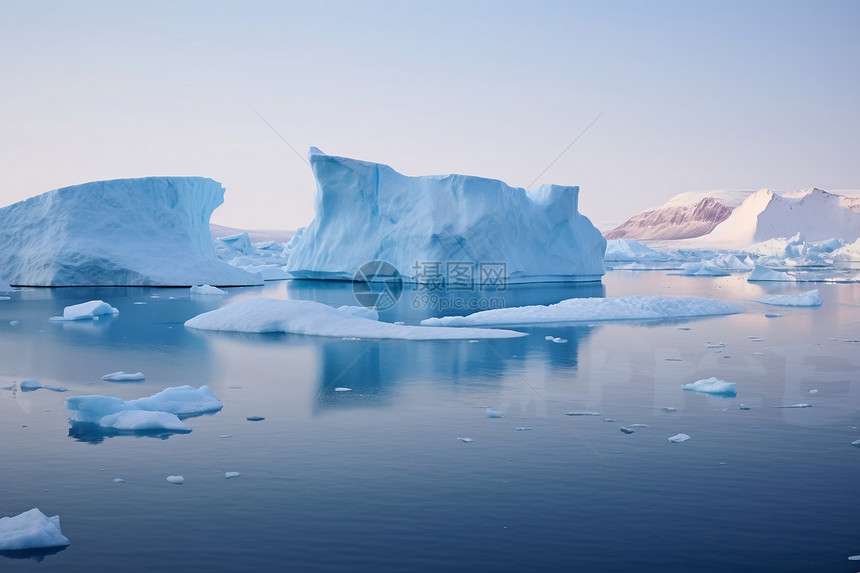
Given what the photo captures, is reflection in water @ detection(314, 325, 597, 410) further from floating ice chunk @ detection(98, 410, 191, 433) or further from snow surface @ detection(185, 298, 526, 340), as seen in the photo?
floating ice chunk @ detection(98, 410, 191, 433)

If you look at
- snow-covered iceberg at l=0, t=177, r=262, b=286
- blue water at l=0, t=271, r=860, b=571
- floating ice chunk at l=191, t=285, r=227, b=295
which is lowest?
blue water at l=0, t=271, r=860, b=571

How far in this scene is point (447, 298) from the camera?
18.8 m

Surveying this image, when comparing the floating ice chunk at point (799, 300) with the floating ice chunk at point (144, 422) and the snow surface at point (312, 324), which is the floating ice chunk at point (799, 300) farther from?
the floating ice chunk at point (144, 422)

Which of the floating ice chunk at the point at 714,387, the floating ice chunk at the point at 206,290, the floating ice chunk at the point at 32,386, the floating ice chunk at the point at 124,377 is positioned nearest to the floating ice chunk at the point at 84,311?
the floating ice chunk at the point at 206,290

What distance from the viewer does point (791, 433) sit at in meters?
5.16

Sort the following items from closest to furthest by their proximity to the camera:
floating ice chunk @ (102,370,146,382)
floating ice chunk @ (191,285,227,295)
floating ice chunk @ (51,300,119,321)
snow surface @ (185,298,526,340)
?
floating ice chunk @ (102,370,146,382) → snow surface @ (185,298,526,340) → floating ice chunk @ (51,300,119,321) → floating ice chunk @ (191,285,227,295)

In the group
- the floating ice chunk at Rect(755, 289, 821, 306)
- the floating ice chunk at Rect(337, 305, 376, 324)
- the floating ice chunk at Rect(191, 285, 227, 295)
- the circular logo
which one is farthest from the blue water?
the circular logo

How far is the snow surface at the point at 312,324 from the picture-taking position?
34.0ft

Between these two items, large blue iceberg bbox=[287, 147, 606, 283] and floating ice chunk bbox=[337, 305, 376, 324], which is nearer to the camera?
floating ice chunk bbox=[337, 305, 376, 324]

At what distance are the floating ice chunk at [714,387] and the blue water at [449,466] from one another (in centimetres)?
17

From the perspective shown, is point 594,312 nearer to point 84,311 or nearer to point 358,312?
point 358,312

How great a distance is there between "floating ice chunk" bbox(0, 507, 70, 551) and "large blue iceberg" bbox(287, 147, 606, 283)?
1969 cm

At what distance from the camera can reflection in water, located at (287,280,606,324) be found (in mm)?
14802

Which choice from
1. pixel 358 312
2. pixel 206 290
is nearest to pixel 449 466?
pixel 358 312
